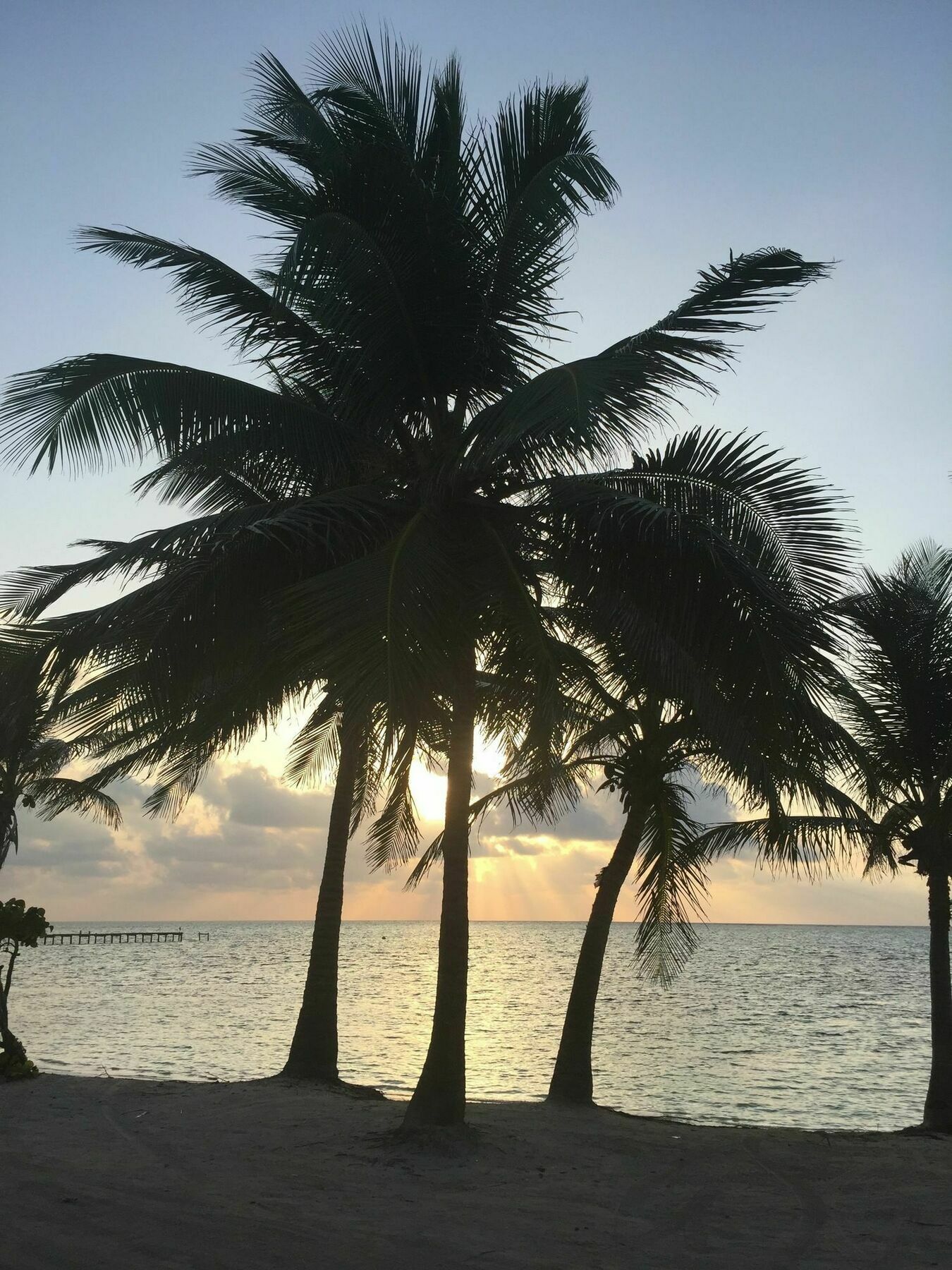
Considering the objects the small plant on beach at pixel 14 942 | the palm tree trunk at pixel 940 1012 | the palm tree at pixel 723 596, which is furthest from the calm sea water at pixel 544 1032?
the palm tree at pixel 723 596

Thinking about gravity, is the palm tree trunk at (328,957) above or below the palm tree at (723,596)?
below

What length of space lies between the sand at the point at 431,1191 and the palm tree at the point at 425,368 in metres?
1.25

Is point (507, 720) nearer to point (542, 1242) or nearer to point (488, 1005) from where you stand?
point (542, 1242)

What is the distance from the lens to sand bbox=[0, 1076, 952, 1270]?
6867 mm

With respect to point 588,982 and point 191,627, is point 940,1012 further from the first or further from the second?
point 191,627

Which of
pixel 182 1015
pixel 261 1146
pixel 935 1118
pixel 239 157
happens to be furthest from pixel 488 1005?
pixel 239 157

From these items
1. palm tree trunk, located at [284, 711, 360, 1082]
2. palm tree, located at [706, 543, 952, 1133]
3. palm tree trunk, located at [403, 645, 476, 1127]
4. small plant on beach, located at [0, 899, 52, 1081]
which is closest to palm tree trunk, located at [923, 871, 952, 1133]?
palm tree, located at [706, 543, 952, 1133]

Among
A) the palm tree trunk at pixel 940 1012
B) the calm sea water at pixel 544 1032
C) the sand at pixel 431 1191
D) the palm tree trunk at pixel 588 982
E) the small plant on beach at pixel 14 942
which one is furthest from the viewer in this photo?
the calm sea water at pixel 544 1032

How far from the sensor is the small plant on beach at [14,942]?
1327cm

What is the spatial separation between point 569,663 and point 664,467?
7.01 ft

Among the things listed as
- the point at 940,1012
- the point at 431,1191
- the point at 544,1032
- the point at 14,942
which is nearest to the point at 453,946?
the point at 431,1191

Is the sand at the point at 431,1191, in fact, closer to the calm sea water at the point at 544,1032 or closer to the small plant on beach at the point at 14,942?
the small plant on beach at the point at 14,942

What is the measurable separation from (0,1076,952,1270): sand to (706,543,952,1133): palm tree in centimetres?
306

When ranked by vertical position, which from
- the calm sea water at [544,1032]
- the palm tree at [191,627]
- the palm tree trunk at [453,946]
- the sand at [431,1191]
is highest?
the palm tree at [191,627]
